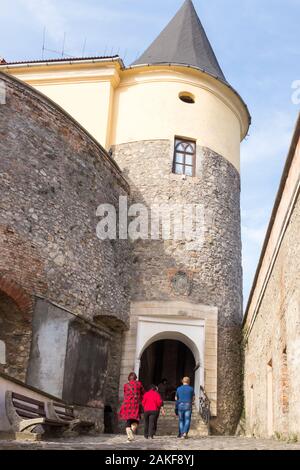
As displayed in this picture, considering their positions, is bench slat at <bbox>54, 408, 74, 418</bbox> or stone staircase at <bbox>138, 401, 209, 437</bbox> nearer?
bench slat at <bbox>54, 408, 74, 418</bbox>

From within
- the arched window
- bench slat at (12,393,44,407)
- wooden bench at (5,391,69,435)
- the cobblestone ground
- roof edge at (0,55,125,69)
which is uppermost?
roof edge at (0,55,125,69)

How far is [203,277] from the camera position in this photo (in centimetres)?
1619

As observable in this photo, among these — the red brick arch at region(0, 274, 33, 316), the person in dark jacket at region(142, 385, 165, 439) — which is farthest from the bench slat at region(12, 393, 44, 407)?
the red brick arch at region(0, 274, 33, 316)

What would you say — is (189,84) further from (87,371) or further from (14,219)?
(87,371)

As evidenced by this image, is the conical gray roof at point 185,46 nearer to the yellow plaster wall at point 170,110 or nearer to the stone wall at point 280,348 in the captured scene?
the yellow plaster wall at point 170,110

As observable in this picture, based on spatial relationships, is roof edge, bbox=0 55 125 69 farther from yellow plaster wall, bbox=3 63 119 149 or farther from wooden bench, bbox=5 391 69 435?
wooden bench, bbox=5 391 69 435

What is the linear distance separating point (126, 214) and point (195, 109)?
4.55 metres

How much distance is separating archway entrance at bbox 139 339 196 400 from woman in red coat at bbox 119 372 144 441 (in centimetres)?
1095

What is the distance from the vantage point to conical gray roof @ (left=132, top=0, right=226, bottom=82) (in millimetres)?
18875

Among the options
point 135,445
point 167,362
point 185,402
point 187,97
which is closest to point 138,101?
point 187,97

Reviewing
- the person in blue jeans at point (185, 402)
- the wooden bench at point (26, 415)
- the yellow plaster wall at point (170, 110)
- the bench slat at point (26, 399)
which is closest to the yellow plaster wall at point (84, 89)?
the yellow plaster wall at point (170, 110)

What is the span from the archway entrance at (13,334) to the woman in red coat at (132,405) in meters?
2.75

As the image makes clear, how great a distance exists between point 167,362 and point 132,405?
12051 mm

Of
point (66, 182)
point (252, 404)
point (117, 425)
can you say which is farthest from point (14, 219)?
point (252, 404)
